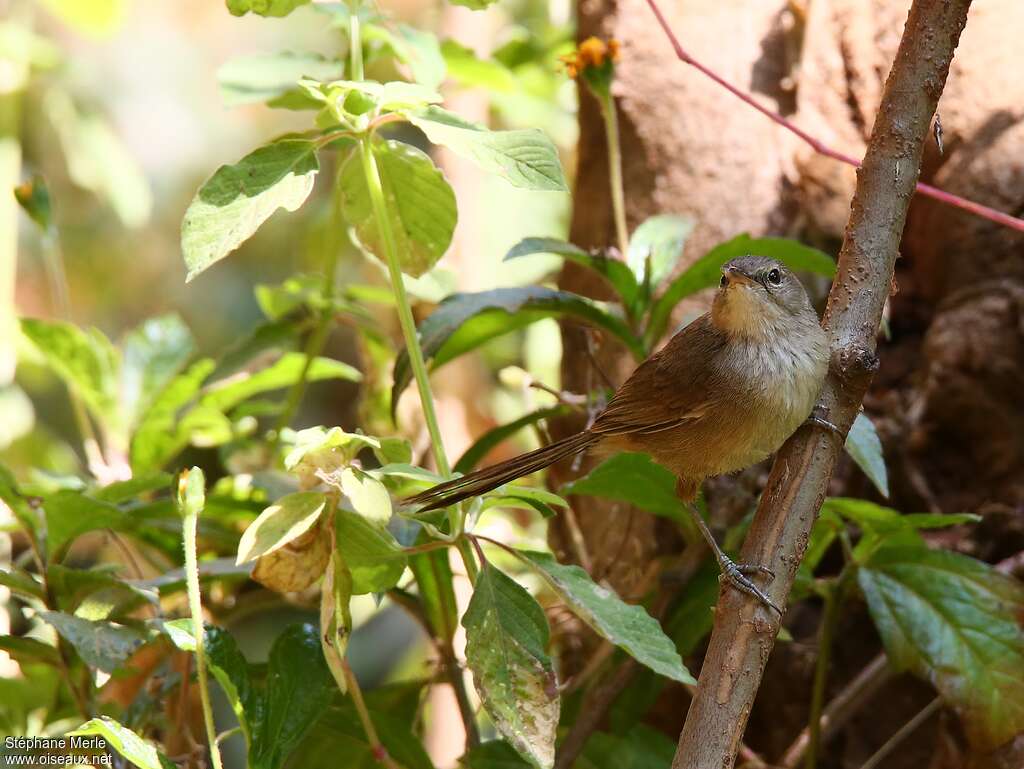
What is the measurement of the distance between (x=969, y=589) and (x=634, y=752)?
59cm

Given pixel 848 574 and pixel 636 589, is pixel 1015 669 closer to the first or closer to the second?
pixel 848 574

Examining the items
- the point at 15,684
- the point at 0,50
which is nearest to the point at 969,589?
the point at 15,684

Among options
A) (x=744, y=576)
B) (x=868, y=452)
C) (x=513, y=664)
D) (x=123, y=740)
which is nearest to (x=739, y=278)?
(x=868, y=452)

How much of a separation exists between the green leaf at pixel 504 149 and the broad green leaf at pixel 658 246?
21.6 inches

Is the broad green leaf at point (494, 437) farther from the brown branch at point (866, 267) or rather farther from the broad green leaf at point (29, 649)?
the broad green leaf at point (29, 649)

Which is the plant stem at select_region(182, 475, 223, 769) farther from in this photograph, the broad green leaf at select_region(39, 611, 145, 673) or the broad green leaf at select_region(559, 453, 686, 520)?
the broad green leaf at select_region(559, 453, 686, 520)

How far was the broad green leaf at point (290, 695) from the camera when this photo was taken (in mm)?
1445

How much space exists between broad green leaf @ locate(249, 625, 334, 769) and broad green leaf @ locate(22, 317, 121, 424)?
36.8 inches

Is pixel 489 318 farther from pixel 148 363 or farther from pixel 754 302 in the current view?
pixel 148 363

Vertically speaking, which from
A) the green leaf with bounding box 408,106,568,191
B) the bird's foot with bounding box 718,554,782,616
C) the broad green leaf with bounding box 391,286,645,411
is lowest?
the bird's foot with bounding box 718,554,782,616

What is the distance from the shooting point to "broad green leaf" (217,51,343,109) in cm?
214

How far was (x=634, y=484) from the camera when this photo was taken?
171 centimetres

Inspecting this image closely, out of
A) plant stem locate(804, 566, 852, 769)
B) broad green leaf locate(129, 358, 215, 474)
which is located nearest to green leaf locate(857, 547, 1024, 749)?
plant stem locate(804, 566, 852, 769)

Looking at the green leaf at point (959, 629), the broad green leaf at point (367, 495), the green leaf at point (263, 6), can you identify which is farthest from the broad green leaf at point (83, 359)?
the green leaf at point (959, 629)
